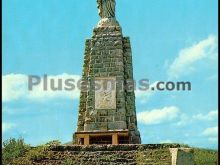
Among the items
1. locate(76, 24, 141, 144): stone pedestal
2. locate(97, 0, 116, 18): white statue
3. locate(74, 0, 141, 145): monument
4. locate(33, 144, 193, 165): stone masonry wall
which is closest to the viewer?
locate(33, 144, 193, 165): stone masonry wall

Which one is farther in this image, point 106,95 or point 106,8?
point 106,8

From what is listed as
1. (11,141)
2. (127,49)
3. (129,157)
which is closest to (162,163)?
(129,157)

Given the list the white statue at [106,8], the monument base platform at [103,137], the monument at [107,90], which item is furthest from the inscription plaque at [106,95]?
the white statue at [106,8]

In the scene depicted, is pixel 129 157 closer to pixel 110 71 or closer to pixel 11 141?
pixel 11 141

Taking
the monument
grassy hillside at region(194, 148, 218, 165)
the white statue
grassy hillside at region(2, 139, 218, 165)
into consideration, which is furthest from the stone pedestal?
grassy hillside at region(2, 139, 218, 165)

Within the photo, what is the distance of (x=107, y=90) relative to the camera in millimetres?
20484

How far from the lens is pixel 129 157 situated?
50.8 ft

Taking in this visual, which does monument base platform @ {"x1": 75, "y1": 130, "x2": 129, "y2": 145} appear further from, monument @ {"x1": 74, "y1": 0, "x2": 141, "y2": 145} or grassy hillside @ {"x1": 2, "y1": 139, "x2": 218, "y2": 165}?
grassy hillside @ {"x1": 2, "y1": 139, "x2": 218, "y2": 165}

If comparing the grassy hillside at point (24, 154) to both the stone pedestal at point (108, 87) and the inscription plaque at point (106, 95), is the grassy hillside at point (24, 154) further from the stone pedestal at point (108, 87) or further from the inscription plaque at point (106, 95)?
the inscription plaque at point (106, 95)

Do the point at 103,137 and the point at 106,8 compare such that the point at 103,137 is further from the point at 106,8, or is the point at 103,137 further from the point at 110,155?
the point at 106,8

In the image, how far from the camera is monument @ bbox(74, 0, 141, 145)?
791 inches

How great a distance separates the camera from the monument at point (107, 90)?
20.1 metres

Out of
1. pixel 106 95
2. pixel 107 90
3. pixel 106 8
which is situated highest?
pixel 106 8

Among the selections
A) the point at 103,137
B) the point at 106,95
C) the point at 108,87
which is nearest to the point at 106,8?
the point at 108,87
